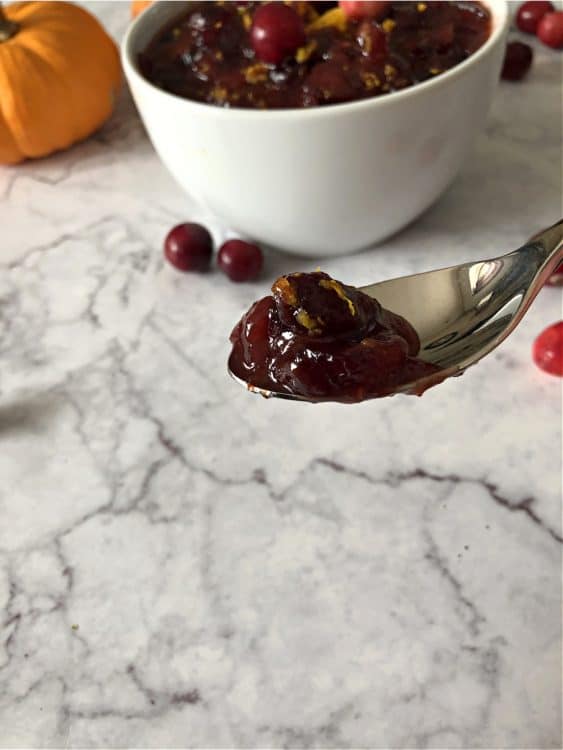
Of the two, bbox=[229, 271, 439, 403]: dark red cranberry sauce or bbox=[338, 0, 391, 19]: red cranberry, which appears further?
bbox=[338, 0, 391, 19]: red cranberry

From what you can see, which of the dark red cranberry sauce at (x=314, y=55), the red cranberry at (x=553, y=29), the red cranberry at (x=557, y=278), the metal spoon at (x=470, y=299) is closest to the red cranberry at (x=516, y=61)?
the red cranberry at (x=553, y=29)

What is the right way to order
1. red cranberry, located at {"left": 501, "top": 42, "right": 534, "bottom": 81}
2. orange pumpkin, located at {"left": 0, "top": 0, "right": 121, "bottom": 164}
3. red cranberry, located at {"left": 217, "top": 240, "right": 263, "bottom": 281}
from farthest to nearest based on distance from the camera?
red cranberry, located at {"left": 501, "top": 42, "right": 534, "bottom": 81}, orange pumpkin, located at {"left": 0, "top": 0, "right": 121, "bottom": 164}, red cranberry, located at {"left": 217, "top": 240, "right": 263, "bottom": 281}

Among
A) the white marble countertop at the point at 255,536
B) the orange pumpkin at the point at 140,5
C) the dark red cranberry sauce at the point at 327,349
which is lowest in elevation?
the white marble countertop at the point at 255,536

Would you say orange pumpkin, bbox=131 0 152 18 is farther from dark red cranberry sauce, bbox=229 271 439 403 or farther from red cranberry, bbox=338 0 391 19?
dark red cranberry sauce, bbox=229 271 439 403

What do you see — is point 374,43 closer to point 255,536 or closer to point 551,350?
point 551,350

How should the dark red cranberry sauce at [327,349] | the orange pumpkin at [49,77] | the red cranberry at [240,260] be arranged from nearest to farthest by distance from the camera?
1. the dark red cranberry sauce at [327,349]
2. the red cranberry at [240,260]
3. the orange pumpkin at [49,77]

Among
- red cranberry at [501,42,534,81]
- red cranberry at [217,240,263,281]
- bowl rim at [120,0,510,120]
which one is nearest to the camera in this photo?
bowl rim at [120,0,510,120]

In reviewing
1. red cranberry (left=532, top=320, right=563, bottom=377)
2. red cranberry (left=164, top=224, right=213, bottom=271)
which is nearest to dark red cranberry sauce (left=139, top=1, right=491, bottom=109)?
red cranberry (left=164, top=224, right=213, bottom=271)

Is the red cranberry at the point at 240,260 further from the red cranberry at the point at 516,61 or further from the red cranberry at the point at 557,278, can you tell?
the red cranberry at the point at 516,61
